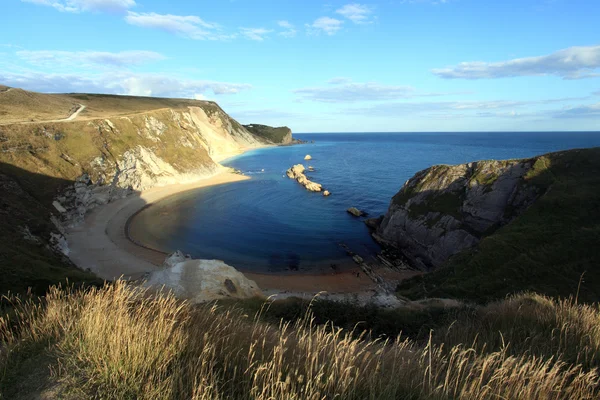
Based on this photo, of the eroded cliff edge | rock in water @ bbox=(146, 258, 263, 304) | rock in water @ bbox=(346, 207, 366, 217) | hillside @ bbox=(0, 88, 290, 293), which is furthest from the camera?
rock in water @ bbox=(346, 207, 366, 217)

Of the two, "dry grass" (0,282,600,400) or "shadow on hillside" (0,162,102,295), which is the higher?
"dry grass" (0,282,600,400)

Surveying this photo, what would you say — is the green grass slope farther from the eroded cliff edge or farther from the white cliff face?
the white cliff face

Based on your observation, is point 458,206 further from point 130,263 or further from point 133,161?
point 133,161

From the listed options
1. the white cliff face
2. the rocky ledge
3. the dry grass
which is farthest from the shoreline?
the rocky ledge

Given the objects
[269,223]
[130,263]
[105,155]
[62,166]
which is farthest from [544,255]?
[105,155]

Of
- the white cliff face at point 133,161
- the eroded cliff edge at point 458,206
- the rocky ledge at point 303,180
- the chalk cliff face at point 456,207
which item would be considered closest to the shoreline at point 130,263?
the white cliff face at point 133,161

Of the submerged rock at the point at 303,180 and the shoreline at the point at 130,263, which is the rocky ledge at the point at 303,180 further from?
the shoreline at the point at 130,263

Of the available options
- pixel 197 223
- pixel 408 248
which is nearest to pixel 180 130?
pixel 197 223

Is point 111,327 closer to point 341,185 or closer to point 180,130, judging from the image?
point 341,185
